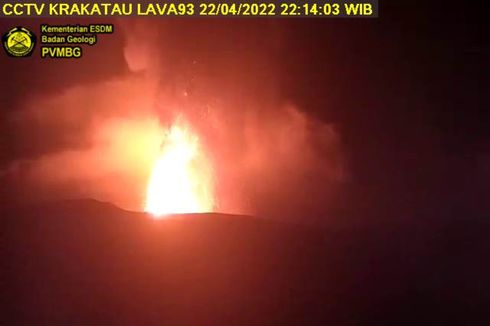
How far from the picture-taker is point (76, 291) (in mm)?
4285

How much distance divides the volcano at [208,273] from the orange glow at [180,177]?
0.17m

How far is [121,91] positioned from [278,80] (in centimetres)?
134

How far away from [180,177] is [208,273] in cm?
92

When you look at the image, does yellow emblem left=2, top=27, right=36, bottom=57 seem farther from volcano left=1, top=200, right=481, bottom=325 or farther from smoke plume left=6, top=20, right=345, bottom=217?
volcano left=1, top=200, right=481, bottom=325

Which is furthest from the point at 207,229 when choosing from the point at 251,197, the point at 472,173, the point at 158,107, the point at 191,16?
the point at 472,173

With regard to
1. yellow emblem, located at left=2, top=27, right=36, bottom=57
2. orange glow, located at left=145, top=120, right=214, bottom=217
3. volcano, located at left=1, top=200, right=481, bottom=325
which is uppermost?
yellow emblem, located at left=2, top=27, right=36, bottom=57

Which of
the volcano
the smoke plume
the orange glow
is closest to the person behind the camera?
the volcano

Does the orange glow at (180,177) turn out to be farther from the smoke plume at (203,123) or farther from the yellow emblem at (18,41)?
the yellow emblem at (18,41)

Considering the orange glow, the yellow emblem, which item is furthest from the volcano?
the yellow emblem

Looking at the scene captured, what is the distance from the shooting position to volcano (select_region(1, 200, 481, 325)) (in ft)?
14.0

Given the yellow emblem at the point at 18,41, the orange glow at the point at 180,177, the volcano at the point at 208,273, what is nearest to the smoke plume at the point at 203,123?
the orange glow at the point at 180,177

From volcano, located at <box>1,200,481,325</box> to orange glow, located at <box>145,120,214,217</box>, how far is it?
173mm

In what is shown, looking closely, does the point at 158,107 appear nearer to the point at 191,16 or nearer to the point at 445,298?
the point at 191,16

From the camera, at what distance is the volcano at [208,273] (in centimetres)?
427
